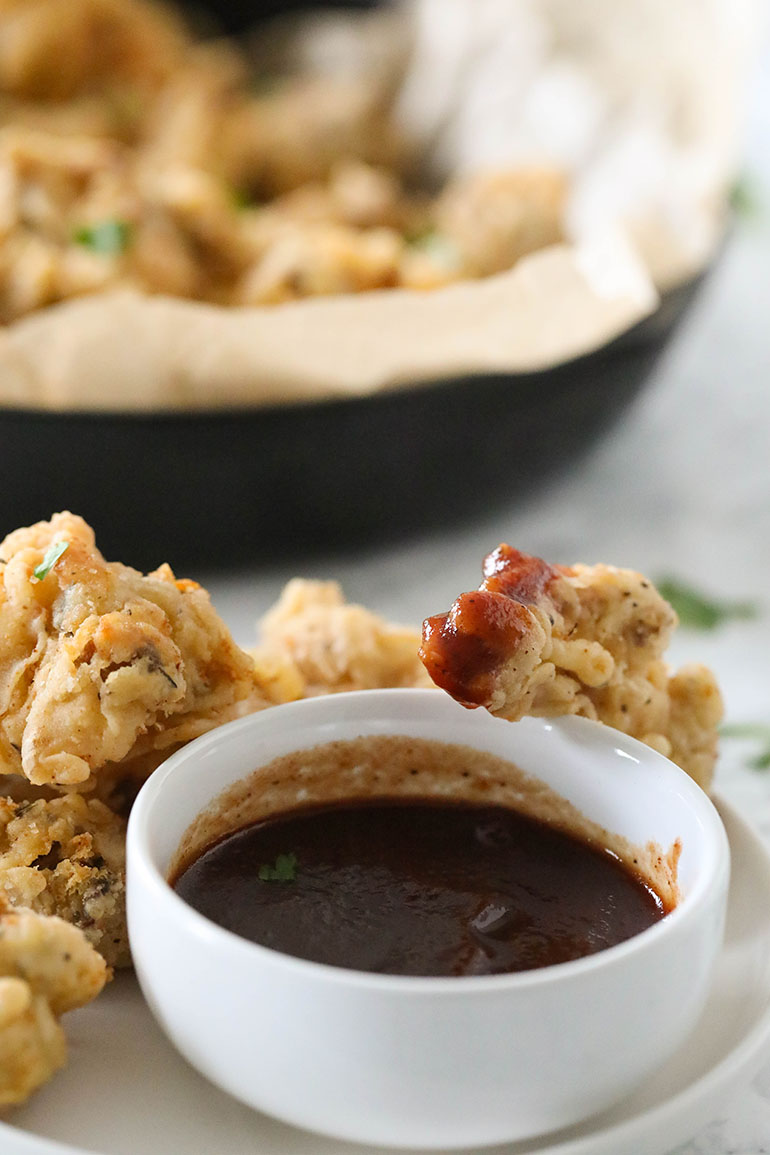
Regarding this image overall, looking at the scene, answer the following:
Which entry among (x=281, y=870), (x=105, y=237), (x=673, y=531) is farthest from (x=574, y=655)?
(x=105, y=237)

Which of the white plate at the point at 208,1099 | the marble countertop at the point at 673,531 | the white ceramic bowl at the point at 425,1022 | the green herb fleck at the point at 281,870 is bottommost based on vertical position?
the marble countertop at the point at 673,531

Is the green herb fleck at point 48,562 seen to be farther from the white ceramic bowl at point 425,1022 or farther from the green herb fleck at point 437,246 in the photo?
the green herb fleck at point 437,246

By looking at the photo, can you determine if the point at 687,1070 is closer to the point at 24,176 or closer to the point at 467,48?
the point at 24,176

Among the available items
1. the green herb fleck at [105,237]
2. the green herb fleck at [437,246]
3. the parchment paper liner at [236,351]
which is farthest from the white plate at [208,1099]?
the green herb fleck at [437,246]

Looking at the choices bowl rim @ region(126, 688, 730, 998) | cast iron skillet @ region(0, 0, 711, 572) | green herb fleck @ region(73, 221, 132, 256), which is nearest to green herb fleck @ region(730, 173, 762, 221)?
cast iron skillet @ region(0, 0, 711, 572)

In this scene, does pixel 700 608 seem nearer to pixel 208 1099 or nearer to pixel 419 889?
pixel 419 889

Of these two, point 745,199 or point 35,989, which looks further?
point 745,199
